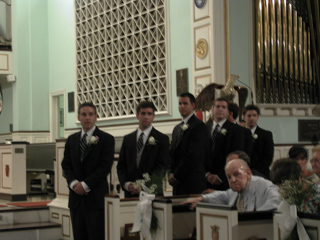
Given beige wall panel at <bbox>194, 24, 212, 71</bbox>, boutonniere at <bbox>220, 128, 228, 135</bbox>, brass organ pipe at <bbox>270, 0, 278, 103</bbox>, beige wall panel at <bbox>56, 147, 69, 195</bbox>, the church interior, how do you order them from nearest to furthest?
boutonniere at <bbox>220, 128, 228, 135</bbox> < beige wall panel at <bbox>56, 147, 69, 195</bbox> < the church interior < beige wall panel at <bbox>194, 24, 212, 71</bbox> < brass organ pipe at <bbox>270, 0, 278, 103</bbox>

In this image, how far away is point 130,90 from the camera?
1232 centimetres

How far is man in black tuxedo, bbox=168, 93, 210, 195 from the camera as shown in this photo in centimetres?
505

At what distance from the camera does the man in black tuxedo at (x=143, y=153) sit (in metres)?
5.05

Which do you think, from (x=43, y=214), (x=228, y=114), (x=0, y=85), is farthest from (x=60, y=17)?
(x=228, y=114)

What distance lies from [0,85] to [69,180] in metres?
12.6

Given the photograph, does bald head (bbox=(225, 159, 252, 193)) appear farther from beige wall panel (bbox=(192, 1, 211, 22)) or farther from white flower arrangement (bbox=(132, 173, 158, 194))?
beige wall panel (bbox=(192, 1, 211, 22))

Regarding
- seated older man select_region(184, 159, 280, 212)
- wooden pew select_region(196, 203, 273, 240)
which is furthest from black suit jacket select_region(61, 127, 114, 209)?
wooden pew select_region(196, 203, 273, 240)

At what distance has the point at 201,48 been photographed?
998 cm

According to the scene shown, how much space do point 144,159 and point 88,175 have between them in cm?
51

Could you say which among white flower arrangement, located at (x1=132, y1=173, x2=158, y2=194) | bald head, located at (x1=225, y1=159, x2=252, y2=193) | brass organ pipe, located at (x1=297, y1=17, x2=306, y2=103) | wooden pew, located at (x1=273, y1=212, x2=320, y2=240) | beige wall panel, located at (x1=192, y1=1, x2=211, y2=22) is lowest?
wooden pew, located at (x1=273, y1=212, x2=320, y2=240)

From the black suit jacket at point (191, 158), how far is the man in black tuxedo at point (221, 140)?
4.8 inches

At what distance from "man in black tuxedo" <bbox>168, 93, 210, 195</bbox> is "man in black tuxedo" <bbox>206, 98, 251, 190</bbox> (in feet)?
0.36

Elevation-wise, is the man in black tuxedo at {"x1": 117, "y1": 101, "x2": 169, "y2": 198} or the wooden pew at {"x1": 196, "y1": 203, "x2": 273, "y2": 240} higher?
the man in black tuxedo at {"x1": 117, "y1": 101, "x2": 169, "y2": 198}

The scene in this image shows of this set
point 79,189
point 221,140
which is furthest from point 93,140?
point 221,140
